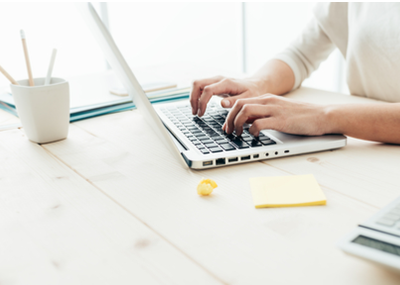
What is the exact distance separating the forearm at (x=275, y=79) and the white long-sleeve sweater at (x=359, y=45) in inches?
1.3

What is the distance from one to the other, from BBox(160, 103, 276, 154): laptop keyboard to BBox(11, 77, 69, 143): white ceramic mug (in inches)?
9.9

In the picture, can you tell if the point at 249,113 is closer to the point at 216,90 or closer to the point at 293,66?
the point at 216,90

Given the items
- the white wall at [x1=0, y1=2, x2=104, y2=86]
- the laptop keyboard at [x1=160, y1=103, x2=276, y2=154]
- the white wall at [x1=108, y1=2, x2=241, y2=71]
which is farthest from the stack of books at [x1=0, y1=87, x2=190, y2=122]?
the white wall at [x1=108, y1=2, x2=241, y2=71]

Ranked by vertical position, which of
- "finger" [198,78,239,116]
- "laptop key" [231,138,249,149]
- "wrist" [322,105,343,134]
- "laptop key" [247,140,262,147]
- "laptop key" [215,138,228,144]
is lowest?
"laptop key" [247,140,262,147]

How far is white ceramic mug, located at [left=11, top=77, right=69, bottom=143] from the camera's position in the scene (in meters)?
0.80

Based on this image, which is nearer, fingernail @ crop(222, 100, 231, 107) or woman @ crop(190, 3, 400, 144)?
woman @ crop(190, 3, 400, 144)

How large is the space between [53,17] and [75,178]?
2.62 meters

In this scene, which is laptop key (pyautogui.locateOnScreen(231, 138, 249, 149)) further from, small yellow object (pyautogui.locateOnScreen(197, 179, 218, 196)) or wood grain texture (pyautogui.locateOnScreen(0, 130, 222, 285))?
wood grain texture (pyautogui.locateOnScreen(0, 130, 222, 285))

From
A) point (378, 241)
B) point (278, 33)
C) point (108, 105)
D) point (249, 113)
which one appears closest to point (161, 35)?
point (278, 33)

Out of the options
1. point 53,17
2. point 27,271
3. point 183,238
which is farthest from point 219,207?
point 53,17

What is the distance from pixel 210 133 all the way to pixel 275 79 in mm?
473

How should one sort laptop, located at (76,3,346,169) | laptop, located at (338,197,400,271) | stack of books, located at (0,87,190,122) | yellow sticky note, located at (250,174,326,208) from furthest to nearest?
stack of books, located at (0,87,190,122)
laptop, located at (76,3,346,169)
yellow sticky note, located at (250,174,326,208)
laptop, located at (338,197,400,271)

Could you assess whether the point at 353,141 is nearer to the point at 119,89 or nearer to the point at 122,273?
the point at 122,273

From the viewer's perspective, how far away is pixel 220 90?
0.96 meters
